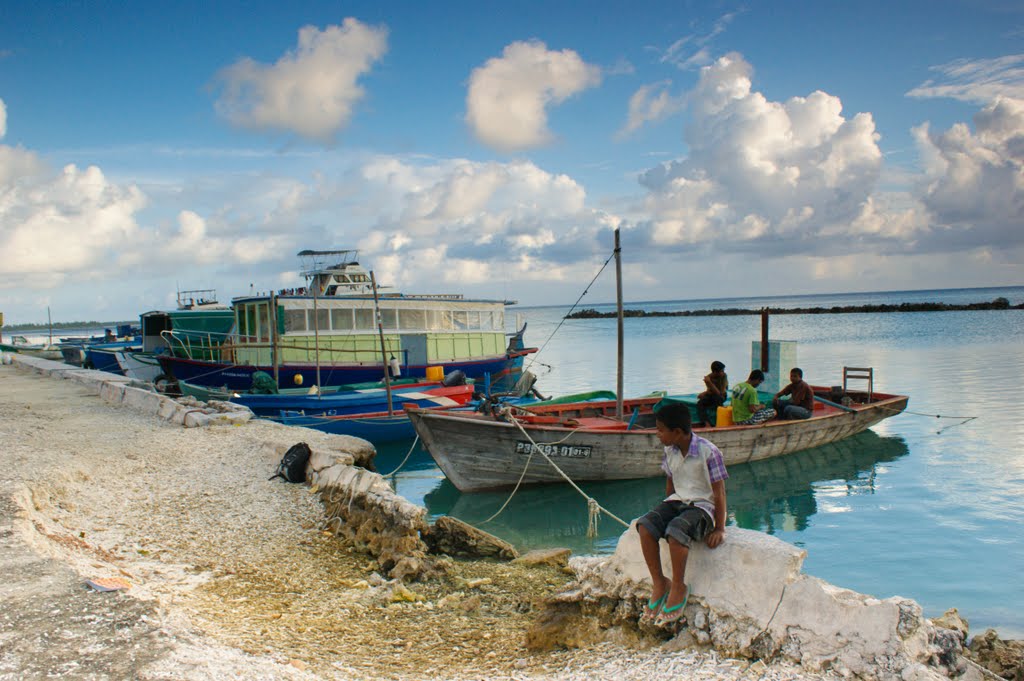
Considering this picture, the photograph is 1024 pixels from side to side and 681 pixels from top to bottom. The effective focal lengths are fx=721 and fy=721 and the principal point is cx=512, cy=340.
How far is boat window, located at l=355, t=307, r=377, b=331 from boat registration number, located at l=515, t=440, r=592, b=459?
1056 centimetres

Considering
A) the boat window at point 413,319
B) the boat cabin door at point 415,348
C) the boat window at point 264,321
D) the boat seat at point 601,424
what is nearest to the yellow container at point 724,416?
the boat seat at point 601,424

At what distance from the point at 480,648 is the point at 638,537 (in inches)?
51.0

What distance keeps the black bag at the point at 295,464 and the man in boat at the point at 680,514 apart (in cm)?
501

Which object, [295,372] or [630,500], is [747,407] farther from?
[295,372]

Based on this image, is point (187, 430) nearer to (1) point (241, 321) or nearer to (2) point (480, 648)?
(2) point (480, 648)

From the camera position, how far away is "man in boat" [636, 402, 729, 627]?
419 centimetres

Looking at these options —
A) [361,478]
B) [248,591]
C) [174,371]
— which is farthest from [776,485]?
[174,371]

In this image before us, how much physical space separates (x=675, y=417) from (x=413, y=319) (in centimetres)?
1860

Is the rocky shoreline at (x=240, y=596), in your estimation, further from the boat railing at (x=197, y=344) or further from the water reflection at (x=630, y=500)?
the boat railing at (x=197, y=344)

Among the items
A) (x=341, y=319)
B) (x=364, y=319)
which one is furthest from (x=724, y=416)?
(x=341, y=319)

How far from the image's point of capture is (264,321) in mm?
21469

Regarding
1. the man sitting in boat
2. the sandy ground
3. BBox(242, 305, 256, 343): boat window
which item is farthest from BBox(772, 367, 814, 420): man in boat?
BBox(242, 305, 256, 343): boat window

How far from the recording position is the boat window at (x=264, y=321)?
2124cm

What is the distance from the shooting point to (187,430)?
10.8 meters
